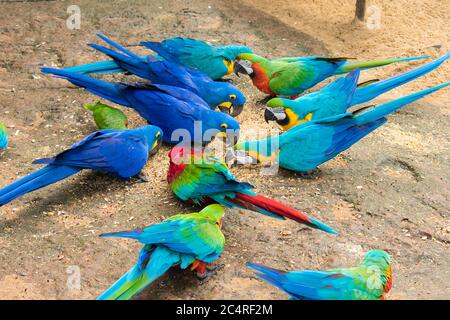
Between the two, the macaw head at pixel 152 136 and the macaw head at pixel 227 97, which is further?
the macaw head at pixel 227 97

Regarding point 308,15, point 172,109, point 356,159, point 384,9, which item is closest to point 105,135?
point 172,109

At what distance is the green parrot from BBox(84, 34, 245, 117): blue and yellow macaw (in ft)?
1.48

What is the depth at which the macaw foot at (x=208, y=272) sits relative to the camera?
2.99m

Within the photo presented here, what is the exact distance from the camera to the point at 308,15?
589cm

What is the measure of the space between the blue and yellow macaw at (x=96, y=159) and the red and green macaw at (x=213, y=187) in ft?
0.87

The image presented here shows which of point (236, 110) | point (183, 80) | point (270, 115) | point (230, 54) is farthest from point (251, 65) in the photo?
point (270, 115)

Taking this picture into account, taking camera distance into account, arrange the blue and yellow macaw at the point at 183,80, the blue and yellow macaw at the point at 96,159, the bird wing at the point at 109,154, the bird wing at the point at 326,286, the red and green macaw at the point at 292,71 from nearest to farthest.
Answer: the bird wing at the point at 326,286 < the blue and yellow macaw at the point at 96,159 < the bird wing at the point at 109,154 < the blue and yellow macaw at the point at 183,80 < the red and green macaw at the point at 292,71

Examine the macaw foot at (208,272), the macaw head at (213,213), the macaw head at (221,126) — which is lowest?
the macaw foot at (208,272)

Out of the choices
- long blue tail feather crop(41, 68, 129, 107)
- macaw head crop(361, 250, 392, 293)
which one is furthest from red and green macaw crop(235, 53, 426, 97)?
macaw head crop(361, 250, 392, 293)

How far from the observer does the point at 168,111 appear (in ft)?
13.3

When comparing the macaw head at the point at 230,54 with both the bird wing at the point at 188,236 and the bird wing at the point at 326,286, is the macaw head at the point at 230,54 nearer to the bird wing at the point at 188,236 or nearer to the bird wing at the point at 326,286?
the bird wing at the point at 188,236

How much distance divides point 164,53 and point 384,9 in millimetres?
2402

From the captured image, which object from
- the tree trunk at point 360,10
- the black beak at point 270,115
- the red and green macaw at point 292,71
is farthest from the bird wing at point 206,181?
the tree trunk at point 360,10

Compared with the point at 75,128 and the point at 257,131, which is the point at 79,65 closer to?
the point at 75,128
